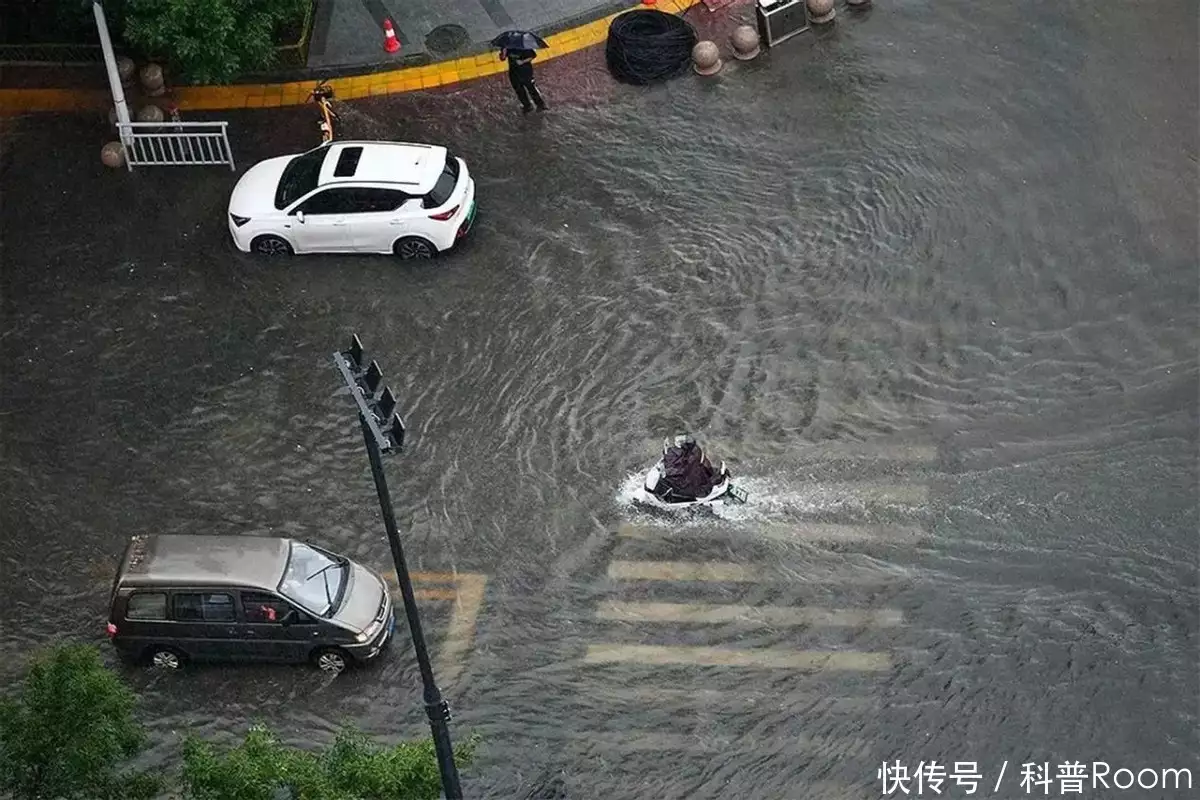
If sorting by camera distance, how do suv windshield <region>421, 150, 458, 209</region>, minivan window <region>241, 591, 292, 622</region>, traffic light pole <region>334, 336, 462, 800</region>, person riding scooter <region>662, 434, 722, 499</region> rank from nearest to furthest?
traffic light pole <region>334, 336, 462, 800</region>
minivan window <region>241, 591, 292, 622</region>
person riding scooter <region>662, 434, 722, 499</region>
suv windshield <region>421, 150, 458, 209</region>

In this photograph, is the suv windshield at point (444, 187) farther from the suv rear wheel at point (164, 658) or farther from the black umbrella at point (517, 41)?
the suv rear wheel at point (164, 658)

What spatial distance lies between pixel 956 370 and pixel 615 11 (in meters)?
9.33

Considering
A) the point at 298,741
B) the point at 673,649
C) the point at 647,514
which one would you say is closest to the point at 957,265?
the point at 647,514

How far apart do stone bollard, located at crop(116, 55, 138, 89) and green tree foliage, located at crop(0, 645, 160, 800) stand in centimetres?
1417

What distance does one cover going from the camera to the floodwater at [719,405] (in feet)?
58.7

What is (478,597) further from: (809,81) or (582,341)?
(809,81)

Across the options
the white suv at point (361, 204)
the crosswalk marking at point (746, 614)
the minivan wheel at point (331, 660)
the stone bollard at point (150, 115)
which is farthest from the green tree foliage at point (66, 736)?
the stone bollard at point (150, 115)

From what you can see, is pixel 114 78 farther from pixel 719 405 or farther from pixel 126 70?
pixel 719 405

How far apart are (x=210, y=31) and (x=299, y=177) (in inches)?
93.4

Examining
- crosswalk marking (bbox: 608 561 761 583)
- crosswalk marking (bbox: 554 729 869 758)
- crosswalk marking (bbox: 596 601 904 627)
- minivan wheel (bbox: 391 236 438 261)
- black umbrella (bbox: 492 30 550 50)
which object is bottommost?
crosswalk marking (bbox: 554 729 869 758)

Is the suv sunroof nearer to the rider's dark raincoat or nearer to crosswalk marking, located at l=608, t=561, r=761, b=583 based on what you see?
the rider's dark raincoat

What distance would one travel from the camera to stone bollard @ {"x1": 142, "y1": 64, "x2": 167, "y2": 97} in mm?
25312

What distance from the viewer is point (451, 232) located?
22.6 metres

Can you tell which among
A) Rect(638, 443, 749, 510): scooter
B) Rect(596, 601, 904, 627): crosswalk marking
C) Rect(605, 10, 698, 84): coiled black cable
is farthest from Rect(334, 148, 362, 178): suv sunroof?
Rect(596, 601, 904, 627): crosswalk marking
